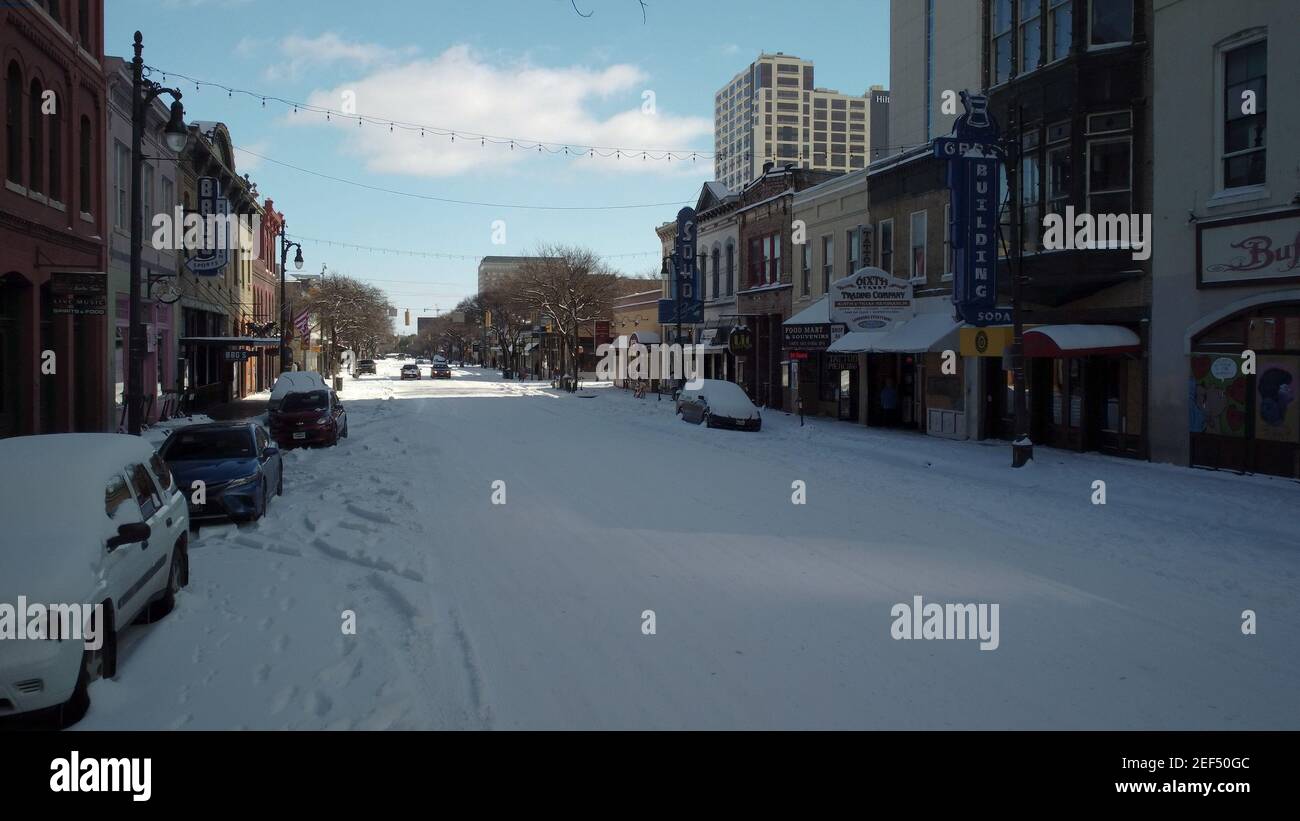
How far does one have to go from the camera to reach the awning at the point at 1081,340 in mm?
19094

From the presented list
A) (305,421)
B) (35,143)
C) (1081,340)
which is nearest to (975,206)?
(1081,340)

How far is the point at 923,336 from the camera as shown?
26.2 m

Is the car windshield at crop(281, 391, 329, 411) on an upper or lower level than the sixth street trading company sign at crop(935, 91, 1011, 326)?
lower

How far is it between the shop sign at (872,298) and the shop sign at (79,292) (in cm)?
1804

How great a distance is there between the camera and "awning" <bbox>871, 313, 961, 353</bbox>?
2542cm

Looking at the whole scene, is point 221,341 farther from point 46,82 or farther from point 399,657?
point 399,657

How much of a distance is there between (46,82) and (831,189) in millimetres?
23983

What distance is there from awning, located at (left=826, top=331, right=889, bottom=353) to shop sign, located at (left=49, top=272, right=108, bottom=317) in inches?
767

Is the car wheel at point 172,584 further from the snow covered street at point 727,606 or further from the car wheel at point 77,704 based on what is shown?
the car wheel at point 77,704

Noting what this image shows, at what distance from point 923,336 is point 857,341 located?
3.60 metres

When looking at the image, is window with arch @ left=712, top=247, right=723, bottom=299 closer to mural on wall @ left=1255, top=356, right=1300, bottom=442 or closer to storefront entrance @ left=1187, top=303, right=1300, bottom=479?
storefront entrance @ left=1187, top=303, right=1300, bottom=479

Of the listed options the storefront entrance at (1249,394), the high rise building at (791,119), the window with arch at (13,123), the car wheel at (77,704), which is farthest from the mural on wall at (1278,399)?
the high rise building at (791,119)

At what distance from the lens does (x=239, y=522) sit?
42.5ft

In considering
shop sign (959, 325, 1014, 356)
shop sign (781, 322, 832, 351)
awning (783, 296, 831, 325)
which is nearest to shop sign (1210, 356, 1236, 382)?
shop sign (959, 325, 1014, 356)
